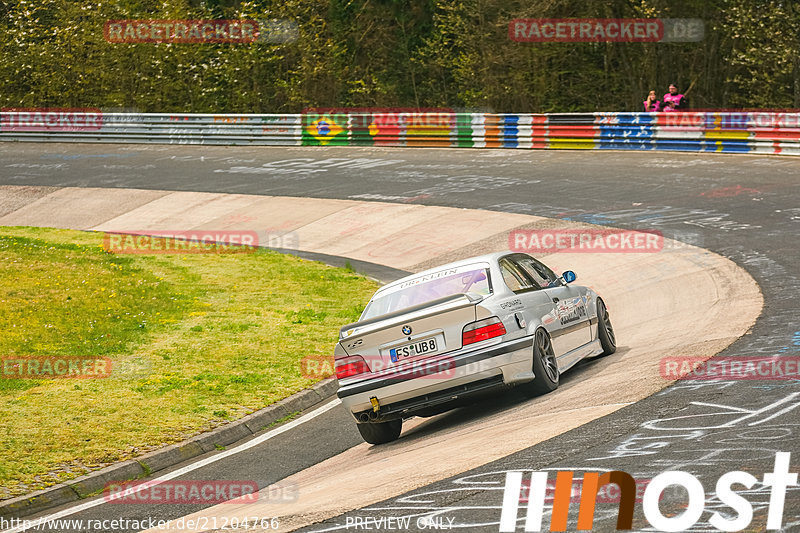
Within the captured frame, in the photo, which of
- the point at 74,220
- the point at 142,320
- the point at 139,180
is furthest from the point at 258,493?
the point at 139,180

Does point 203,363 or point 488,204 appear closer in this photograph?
point 203,363

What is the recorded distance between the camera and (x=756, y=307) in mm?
11891

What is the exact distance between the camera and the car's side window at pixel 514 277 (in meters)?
9.73

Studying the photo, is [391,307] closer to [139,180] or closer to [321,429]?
[321,429]

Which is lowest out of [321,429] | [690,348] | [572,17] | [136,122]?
[321,429]

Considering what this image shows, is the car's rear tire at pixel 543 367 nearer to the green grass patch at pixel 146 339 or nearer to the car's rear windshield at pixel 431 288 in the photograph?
the car's rear windshield at pixel 431 288

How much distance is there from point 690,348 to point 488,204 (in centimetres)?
1299

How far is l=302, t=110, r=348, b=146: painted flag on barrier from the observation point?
3409 cm

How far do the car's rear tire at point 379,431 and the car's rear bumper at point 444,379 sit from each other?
1.05ft
